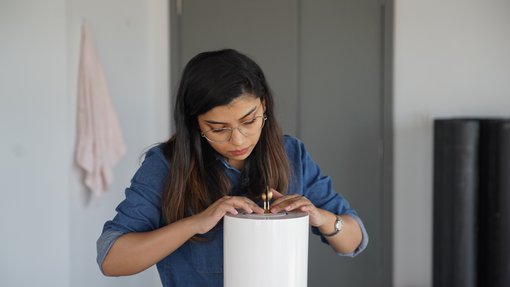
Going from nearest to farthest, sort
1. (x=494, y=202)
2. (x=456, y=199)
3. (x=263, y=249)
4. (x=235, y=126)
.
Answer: (x=263, y=249) < (x=235, y=126) < (x=494, y=202) < (x=456, y=199)

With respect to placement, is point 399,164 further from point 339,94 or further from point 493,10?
point 493,10

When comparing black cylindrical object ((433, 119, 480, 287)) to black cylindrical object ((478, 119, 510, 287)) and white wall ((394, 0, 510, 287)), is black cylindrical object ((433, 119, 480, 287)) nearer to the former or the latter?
black cylindrical object ((478, 119, 510, 287))

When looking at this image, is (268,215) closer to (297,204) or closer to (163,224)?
(297,204)

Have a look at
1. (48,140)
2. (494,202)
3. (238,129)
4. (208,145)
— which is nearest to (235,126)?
(238,129)

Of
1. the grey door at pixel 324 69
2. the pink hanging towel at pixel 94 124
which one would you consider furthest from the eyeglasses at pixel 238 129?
the grey door at pixel 324 69

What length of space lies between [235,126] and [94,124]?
5.66ft

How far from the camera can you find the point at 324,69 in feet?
11.4

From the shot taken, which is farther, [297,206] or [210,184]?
[210,184]

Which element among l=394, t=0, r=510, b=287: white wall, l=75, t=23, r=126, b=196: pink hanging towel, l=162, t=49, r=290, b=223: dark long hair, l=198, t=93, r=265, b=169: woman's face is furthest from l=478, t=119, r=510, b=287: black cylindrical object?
l=198, t=93, r=265, b=169: woman's face

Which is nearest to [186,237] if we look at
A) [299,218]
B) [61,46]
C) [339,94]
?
[299,218]

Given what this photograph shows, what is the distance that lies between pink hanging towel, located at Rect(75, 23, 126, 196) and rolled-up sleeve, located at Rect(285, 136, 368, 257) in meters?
1.54

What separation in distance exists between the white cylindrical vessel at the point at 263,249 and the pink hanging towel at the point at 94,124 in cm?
179

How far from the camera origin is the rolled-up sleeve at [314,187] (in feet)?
4.50

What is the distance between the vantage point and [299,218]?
1.10 meters
